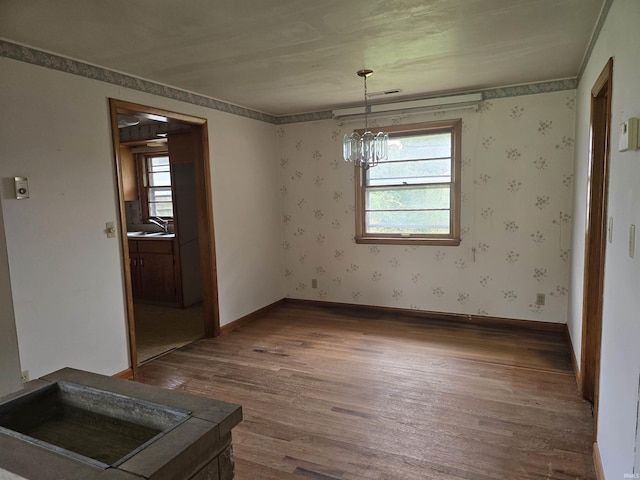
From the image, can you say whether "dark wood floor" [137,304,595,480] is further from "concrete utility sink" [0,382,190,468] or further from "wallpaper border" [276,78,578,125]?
"wallpaper border" [276,78,578,125]

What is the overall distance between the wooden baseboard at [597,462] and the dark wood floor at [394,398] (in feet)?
0.14

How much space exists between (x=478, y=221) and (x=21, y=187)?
12.3 ft

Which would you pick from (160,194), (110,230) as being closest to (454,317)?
(110,230)

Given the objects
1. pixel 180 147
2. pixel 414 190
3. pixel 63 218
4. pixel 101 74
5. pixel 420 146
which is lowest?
pixel 63 218

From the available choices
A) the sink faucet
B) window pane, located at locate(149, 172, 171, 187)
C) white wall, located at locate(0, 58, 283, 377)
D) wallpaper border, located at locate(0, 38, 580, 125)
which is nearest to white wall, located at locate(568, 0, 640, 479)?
wallpaper border, located at locate(0, 38, 580, 125)

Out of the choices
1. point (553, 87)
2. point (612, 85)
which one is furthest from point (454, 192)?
point (612, 85)

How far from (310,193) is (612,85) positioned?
331cm

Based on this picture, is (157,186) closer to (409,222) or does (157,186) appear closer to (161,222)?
(161,222)

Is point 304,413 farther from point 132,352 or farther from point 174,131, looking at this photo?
point 174,131

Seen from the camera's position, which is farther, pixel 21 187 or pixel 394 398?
pixel 394 398

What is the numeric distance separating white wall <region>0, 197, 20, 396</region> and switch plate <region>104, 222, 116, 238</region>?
1813mm

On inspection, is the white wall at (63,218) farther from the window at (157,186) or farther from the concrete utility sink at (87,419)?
the window at (157,186)

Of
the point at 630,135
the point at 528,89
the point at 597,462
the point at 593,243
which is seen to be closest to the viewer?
the point at 630,135

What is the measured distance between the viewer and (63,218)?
8.77 ft
